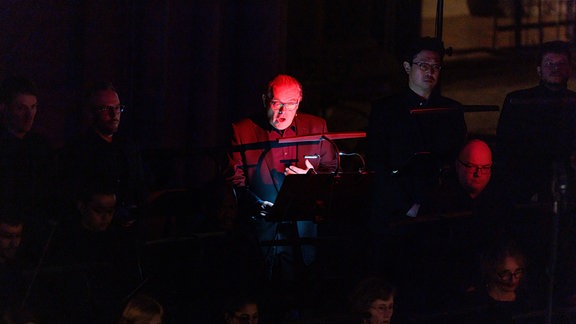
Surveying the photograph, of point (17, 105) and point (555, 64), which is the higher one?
point (555, 64)

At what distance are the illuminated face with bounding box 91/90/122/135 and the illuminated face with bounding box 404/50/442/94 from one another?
1964 mm

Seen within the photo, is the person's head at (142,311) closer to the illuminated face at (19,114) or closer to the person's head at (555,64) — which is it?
the illuminated face at (19,114)

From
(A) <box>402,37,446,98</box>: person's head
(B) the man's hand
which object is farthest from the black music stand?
(A) <box>402,37,446,98</box>: person's head

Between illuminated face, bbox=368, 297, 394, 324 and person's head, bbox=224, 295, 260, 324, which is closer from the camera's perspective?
person's head, bbox=224, 295, 260, 324

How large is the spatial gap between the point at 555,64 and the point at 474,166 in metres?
0.92

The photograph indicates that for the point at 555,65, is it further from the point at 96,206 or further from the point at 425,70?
the point at 96,206

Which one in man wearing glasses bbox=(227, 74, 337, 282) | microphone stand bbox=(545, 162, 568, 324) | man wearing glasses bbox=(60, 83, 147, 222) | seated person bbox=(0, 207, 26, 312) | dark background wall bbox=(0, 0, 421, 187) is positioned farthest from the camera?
dark background wall bbox=(0, 0, 421, 187)

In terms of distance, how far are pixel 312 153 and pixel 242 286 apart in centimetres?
104

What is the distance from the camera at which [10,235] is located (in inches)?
251

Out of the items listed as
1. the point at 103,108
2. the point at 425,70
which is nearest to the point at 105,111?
the point at 103,108

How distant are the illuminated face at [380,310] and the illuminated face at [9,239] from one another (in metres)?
2.22

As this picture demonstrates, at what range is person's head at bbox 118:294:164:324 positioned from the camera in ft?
20.7

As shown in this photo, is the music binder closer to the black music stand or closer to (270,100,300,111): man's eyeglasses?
the black music stand

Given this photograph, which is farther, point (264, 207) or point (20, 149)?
point (264, 207)
